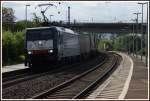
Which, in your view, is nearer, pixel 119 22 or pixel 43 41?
pixel 43 41

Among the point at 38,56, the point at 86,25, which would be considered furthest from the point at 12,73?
the point at 86,25

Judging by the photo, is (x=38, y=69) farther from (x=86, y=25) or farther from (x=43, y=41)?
(x=86, y=25)

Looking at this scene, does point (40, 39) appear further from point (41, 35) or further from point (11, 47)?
point (11, 47)

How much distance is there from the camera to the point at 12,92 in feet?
64.2

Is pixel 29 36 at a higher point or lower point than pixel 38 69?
higher

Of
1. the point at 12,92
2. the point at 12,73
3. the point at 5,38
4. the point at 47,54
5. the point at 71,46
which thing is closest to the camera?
the point at 12,92

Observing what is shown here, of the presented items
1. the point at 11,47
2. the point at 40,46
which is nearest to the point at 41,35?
the point at 40,46

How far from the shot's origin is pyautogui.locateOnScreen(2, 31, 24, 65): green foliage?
49406 millimetres

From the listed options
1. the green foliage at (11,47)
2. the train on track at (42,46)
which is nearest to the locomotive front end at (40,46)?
the train on track at (42,46)

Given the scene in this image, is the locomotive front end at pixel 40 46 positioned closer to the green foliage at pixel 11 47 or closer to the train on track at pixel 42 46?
the train on track at pixel 42 46

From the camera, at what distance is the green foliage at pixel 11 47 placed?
49.4 metres

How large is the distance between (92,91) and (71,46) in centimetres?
2456

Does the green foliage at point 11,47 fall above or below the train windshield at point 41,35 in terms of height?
below

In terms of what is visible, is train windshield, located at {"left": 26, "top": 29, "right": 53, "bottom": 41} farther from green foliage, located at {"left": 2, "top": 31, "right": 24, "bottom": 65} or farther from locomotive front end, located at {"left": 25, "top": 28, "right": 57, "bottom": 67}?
green foliage, located at {"left": 2, "top": 31, "right": 24, "bottom": 65}
